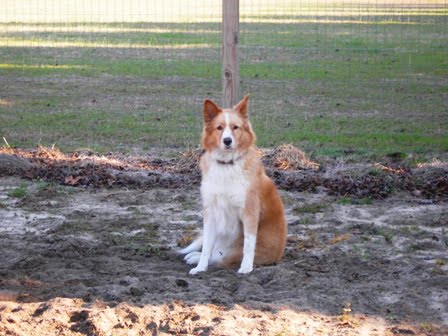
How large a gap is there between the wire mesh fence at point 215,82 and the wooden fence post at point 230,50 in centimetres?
202

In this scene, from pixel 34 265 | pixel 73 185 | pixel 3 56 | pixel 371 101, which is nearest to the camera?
pixel 34 265

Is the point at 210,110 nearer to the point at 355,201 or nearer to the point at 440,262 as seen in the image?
the point at 440,262

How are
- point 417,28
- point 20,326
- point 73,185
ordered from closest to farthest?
point 20,326 < point 73,185 < point 417,28

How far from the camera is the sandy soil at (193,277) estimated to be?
5.94 m

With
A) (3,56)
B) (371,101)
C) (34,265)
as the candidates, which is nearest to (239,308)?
(34,265)

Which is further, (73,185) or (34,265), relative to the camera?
(73,185)

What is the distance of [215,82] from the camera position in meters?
17.4

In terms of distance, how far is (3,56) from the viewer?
770 inches

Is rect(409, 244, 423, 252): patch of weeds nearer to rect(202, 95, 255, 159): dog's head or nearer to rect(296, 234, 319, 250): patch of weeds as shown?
rect(296, 234, 319, 250): patch of weeds

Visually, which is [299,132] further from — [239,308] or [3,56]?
[3,56]

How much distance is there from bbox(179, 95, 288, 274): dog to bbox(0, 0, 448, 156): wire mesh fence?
4.59 m

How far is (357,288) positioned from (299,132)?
6.82 meters

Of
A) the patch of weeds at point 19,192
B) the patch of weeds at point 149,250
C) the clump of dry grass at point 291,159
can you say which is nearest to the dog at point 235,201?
the patch of weeds at point 149,250

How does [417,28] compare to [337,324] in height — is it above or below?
above
